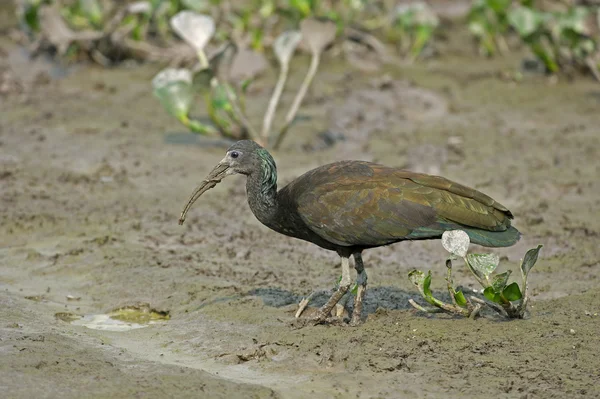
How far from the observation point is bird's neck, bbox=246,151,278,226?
612cm

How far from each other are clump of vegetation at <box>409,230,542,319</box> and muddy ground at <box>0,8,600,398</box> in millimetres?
97

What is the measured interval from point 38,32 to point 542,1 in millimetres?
6751

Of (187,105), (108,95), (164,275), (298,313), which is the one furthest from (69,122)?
(298,313)

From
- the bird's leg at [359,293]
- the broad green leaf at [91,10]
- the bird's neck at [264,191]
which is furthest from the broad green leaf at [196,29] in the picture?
the broad green leaf at [91,10]

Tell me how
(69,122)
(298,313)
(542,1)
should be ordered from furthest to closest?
(542,1), (69,122), (298,313)

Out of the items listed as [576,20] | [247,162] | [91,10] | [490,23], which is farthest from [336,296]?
[490,23]

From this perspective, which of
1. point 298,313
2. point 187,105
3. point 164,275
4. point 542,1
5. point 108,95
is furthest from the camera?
point 542,1

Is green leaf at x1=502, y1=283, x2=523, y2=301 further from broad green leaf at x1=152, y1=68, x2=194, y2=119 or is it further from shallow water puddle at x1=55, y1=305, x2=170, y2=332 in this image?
broad green leaf at x1=152, y1=68, x2=194, y2=119

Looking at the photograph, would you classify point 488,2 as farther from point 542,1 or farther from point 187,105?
point 187,105

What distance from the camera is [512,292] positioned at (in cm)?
567

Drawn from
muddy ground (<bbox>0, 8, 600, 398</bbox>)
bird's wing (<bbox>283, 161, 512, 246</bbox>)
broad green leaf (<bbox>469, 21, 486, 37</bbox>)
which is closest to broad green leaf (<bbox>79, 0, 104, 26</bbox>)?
muddy ground (<bbox>0, 8, 600, 398</bbox>)

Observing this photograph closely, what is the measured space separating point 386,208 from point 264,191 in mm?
757

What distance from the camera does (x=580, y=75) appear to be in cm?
1204

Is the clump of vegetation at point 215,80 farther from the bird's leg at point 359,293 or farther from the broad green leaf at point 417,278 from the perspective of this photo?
the broad green leaf at point 417,278
